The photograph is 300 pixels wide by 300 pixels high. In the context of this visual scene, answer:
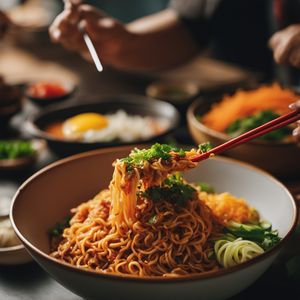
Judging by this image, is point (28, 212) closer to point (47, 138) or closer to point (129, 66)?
point (47, 138)

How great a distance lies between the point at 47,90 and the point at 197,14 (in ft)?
4.27

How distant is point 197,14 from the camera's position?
4020 mm

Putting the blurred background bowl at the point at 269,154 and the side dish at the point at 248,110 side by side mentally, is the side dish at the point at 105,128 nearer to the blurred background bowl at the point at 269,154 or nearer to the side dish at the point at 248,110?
the side dish at the point at 248,110

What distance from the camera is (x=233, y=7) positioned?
419 centimetres

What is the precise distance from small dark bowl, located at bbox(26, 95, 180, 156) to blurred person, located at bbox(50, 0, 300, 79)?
323 millimetres

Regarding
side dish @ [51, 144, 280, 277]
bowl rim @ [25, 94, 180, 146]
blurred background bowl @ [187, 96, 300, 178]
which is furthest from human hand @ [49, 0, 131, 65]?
side dish @ [51, 144, 280, 277]

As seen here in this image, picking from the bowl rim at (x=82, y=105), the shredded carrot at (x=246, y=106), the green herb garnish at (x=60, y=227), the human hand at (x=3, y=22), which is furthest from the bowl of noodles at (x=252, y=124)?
the human hand at (x=3, y=22)

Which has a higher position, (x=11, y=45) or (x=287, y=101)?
(x=287, y=101)

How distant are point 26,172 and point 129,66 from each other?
1.33 metres

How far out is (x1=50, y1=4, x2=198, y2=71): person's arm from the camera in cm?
279

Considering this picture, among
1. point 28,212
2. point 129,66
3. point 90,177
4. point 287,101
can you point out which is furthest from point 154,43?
point 28,212

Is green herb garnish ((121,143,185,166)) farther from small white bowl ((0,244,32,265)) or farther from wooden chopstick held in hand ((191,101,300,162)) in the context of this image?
small white bowl ((0,244,32,265))

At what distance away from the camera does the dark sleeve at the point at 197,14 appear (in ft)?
13.1

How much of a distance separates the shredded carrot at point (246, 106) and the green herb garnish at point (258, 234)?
Result: 1.05 meters
